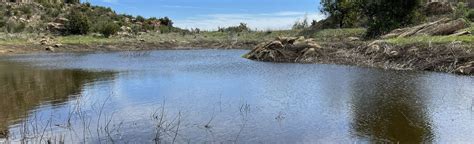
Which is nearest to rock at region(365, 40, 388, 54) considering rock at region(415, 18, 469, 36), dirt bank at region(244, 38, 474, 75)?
dirt bank at region(244, 38, 474, 75)

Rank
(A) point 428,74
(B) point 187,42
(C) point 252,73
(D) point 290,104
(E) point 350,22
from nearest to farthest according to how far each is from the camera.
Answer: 1. (D) point 290,104
2. (A) point 428,74
3. (C) point 252,73
4. (E) point 350,22
5. (B) point 187,42

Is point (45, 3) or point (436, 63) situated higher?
point (45, 3)

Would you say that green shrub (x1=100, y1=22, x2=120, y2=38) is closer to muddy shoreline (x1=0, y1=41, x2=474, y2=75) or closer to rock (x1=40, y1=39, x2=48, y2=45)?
rock (x1=40, y1=39, x2=48, y2=45)

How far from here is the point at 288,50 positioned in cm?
3506

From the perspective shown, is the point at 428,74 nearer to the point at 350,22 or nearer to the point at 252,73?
the point at 252,73

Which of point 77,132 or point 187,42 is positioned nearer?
point 77,132

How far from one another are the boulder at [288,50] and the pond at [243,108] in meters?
9.52

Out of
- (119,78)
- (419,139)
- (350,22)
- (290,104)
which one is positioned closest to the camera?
(419,139)

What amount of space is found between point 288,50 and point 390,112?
71.1 ft

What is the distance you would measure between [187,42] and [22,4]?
33.8 metres

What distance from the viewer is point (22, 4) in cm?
7706

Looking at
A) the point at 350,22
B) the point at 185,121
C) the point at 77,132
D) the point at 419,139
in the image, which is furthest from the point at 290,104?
the point at 350,22

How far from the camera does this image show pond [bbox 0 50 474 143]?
438 inches

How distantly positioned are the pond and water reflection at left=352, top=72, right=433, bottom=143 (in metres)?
0.03
